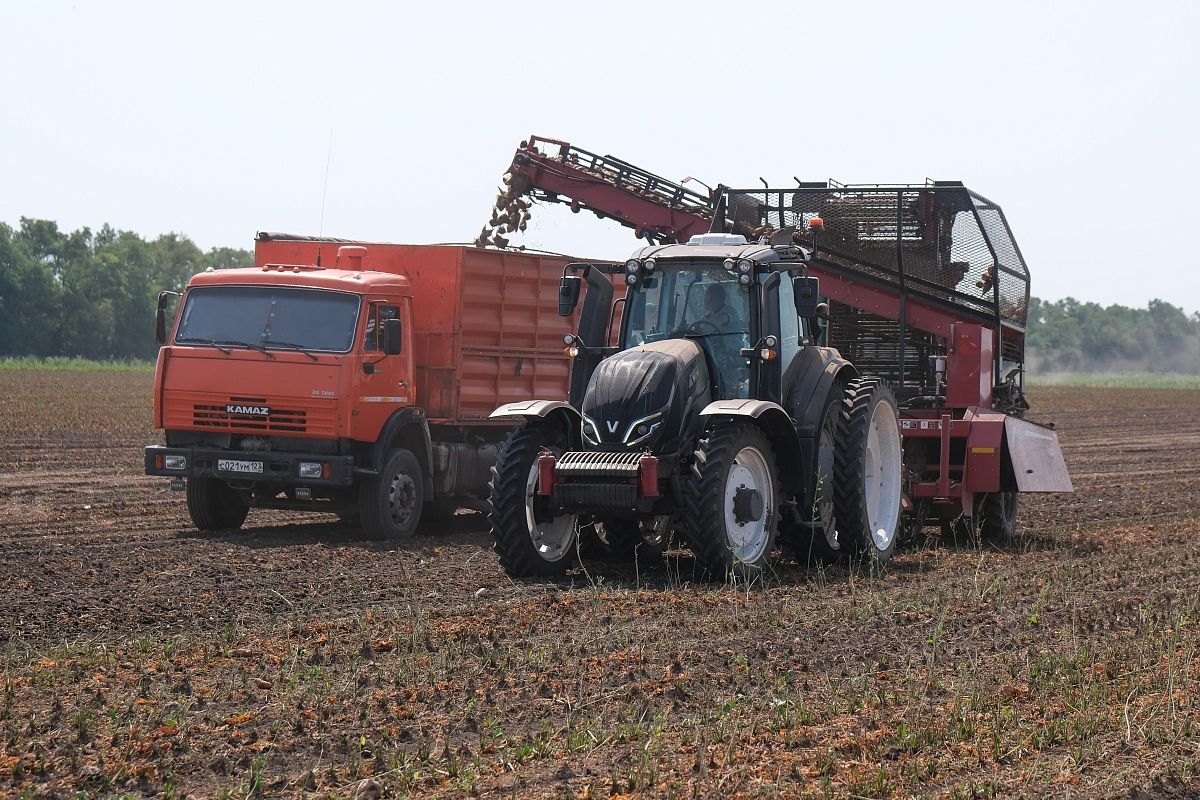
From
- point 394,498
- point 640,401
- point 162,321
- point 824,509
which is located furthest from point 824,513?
point 162,321

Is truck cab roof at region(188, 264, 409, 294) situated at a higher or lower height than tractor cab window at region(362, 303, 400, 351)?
higher

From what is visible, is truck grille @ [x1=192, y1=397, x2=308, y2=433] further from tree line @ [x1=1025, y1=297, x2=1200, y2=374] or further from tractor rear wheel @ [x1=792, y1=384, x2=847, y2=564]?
tree line @ [x1=1025, y1=297, x2=1200, y2=374]

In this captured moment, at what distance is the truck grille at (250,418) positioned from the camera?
43.8 feet

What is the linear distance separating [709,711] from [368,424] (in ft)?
24.2

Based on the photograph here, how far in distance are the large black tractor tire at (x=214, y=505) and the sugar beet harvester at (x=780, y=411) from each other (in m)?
4.08

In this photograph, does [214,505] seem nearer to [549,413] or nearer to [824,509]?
[549,413]

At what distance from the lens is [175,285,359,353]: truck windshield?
13492 mm

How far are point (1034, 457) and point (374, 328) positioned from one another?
251 inches

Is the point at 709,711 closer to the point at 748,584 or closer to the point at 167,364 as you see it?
the point at 748,584

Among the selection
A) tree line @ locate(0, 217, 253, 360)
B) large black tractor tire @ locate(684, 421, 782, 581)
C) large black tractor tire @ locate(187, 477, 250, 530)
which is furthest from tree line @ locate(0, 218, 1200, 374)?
large black tractor tire @ locate(684, 421, 782, 581)

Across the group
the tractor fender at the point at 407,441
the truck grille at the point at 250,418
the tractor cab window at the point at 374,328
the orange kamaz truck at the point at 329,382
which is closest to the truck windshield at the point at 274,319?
the orange kamaz truck at the point at 329,382

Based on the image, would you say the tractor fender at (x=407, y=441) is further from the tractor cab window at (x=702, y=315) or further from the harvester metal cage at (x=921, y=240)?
the harvester metal cage at (x=921, y=240)

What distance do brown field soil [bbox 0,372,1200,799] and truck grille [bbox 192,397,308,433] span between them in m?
1.04

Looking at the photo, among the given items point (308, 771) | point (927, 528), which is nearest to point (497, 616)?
point (308, 771)
